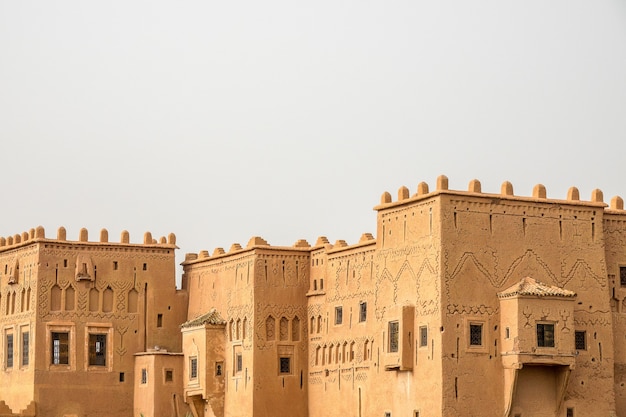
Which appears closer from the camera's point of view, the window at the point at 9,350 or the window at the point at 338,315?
the window at the point at 338,315

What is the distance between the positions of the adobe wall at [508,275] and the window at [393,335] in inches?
110

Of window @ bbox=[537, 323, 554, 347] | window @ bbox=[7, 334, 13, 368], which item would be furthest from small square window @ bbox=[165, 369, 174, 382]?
window @ bbox=[537, 323, 554, 347]

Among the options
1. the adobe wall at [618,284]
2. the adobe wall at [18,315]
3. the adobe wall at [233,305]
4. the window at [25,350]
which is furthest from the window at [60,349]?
the adobe wall at [618,284]

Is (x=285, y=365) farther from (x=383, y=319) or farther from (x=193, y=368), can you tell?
(x=383, y=319)

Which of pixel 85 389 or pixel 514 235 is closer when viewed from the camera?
pixel 514 235

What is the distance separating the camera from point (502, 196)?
5588 cm

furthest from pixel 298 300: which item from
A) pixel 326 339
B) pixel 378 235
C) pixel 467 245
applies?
pixel 467 245

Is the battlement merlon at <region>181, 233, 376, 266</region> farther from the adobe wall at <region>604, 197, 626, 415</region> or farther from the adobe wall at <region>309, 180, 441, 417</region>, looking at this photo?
the adobe wall at <region>604, 197, 626, 415</region>

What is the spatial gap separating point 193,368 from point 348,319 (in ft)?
26.7

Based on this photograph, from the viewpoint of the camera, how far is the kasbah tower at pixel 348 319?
180ft

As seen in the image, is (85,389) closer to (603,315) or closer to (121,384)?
(121,384)

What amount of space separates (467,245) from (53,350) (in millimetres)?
20621

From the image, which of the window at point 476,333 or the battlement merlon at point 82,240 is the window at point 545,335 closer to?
the window at point 476,333

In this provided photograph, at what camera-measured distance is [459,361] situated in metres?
54.5
